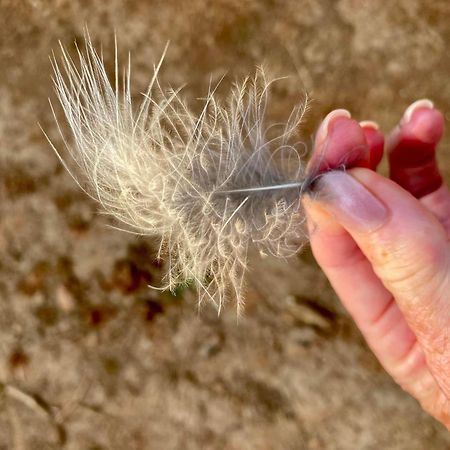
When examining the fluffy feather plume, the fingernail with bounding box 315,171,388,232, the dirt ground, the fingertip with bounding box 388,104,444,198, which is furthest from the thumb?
the dirt ground

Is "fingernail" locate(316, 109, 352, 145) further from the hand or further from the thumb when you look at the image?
the thumb

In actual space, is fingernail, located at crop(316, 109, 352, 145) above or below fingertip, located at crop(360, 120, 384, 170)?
above

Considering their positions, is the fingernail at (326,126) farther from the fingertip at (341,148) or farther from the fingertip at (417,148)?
the fingertip at (417,148)

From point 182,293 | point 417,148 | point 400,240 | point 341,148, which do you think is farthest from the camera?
point 182,293

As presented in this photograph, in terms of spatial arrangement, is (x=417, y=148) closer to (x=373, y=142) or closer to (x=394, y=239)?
(x=373, y=142)

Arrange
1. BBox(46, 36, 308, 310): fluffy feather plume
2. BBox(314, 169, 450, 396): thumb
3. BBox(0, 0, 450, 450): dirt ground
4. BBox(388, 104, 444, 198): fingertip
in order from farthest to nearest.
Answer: BBox(0, 0, 450, 450): dirt ground < BBox(388, 104, 444, 198): fingertip < BBox(46, 36, 308, 310): fluffy feather plume < BBox(314, 169, 450, 396): thumb

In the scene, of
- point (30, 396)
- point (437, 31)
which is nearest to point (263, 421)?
point (30, 396)

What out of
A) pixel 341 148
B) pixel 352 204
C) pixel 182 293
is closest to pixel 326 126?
pixel 341 148

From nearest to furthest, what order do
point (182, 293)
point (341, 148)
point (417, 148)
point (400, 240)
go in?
point (400, 240)
point (341, 148)
point (417, 148)
point (182, 293)
